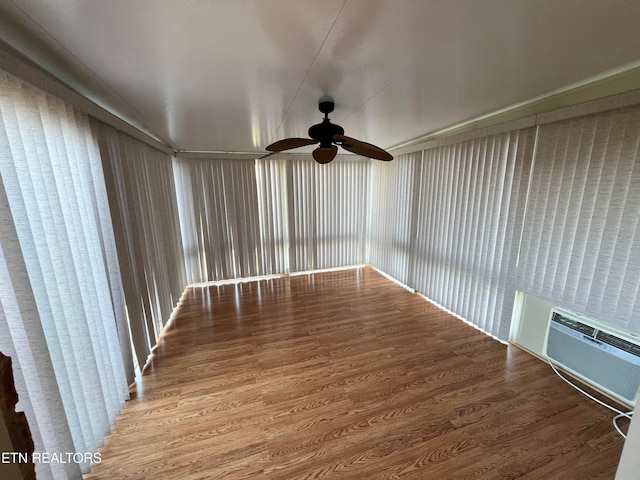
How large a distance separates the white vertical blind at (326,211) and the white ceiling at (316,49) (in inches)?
93.8

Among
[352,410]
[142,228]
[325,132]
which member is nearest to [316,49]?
[325,132]

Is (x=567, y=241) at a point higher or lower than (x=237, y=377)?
higher

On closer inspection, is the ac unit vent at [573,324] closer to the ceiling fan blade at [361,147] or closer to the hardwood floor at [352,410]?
the hardwood floor at [352,410]

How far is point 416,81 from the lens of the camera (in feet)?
5.29

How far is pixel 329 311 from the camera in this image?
3.31 meters

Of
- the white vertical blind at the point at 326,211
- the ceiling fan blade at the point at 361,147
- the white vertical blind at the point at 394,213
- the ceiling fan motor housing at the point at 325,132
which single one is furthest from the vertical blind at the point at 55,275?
the white vertical blind at the point at 394,213

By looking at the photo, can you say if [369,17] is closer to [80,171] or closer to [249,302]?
[80,171]

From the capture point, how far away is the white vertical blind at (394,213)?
3.78m

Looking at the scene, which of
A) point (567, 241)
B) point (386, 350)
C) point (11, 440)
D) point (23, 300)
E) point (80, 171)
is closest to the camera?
point (11, 440)

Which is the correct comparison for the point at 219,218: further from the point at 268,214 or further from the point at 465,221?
the point at 465,221

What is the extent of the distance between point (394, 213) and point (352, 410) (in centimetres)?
319

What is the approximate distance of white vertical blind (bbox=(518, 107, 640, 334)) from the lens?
1.65 meters

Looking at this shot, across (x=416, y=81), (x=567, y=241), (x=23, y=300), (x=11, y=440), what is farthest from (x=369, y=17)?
(x=567, y=241)

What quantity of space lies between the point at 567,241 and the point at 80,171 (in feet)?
12.0
